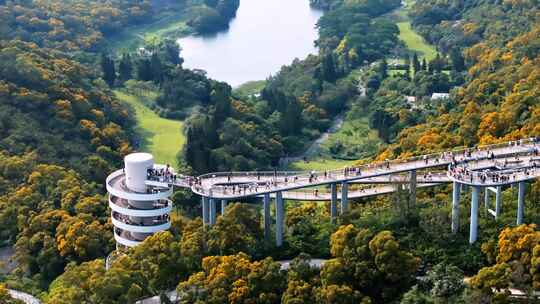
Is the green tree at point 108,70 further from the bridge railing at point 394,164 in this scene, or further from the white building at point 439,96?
the bridge railing at point 394,164

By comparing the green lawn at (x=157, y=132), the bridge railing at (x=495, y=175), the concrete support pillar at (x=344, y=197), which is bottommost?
the green lawn at (x=157, y=132)

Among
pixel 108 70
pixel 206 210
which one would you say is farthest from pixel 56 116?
pixel 206 210

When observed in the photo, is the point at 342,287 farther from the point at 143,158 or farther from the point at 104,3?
the point at 104,3

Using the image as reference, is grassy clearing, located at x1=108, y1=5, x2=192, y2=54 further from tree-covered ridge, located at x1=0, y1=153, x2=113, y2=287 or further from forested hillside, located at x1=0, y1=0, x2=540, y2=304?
tree-covered ridge, located at x1=0, y1=153, x2=113, y2=287

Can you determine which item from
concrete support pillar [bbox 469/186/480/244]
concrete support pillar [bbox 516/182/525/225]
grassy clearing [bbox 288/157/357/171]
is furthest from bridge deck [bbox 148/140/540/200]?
grassy clearing [bbox 288/157/357/171]

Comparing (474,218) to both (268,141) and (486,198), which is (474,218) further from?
(268,141)

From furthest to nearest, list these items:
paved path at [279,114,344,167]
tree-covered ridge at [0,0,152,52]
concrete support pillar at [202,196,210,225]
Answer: tree-covered ridge at [0,0,152,52]
paved path at [279,114,344,167]
concrete support pillar at [202,196,210,225]

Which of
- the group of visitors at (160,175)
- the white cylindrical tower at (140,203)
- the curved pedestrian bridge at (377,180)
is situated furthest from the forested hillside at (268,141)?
the group of visitors at (160,175)

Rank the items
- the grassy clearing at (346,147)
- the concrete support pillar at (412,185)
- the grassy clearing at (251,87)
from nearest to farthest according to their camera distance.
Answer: the concrete support pillar at (412,185) → the grassy clearing at (346,147) → the grassy clearing at (251,87)
